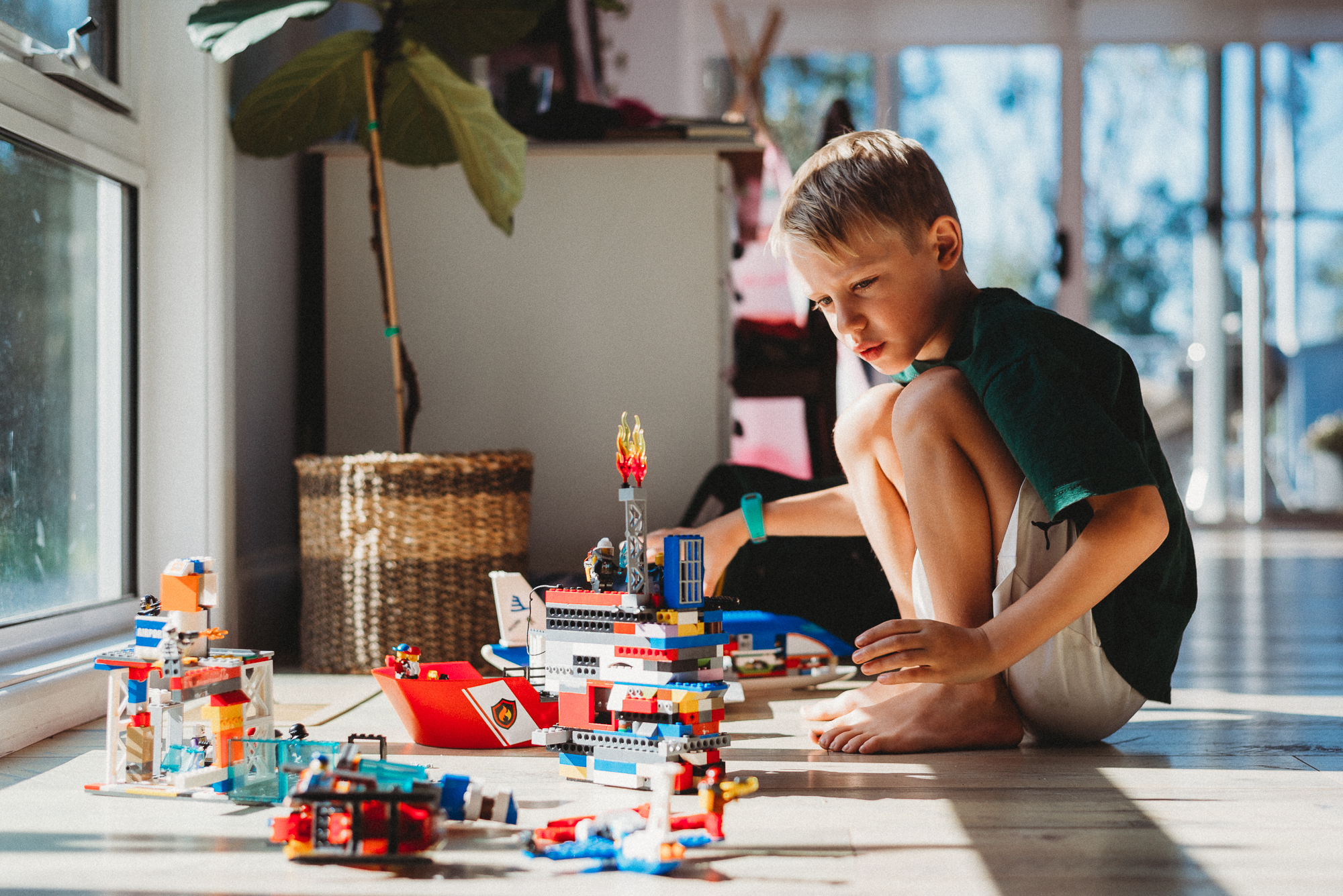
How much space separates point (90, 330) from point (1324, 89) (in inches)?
204

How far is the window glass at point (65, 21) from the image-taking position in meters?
1.34

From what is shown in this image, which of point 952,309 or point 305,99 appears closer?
point 952,309

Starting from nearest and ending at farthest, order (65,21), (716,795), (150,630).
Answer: (716,795)
(150,630)
(65,21)

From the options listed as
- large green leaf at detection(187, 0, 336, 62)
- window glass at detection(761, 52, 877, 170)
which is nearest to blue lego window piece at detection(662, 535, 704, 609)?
large green leaf at detection(187, 0, 336, 62)

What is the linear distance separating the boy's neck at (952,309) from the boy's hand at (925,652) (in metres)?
0.36

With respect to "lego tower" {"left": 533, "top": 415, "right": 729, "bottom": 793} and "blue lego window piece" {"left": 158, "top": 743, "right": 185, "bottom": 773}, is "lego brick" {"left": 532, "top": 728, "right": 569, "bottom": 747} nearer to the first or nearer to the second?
"lego tower" {"left": 533, "top": 415, "right": 729, "bottom": 793}

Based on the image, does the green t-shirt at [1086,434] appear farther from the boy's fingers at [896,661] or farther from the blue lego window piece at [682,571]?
the blue lego window piece at [682,571]

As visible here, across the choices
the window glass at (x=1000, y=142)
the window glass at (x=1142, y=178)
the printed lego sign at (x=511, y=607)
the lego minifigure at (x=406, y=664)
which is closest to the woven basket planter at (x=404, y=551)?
the printed lego sign at (x=511, y=607)

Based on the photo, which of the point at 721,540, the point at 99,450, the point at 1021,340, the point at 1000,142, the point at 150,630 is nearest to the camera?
the point at 150,630

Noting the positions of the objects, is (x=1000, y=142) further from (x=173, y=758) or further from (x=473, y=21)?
(x=173, y=758)

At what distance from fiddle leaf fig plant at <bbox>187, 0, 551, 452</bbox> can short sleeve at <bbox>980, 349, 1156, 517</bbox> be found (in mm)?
902

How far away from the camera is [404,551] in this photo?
64.2 inches

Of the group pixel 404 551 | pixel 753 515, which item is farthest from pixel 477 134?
pixel 753 515

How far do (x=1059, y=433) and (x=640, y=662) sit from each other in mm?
408
